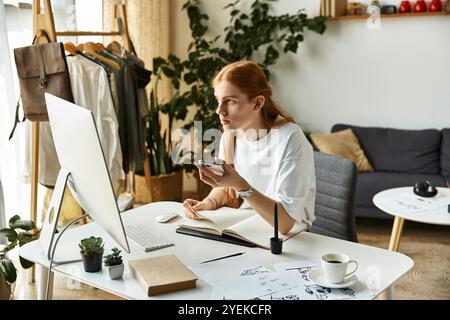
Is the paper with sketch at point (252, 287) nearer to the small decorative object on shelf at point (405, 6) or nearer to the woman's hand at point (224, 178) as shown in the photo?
the woman's hand at point (224, 178)

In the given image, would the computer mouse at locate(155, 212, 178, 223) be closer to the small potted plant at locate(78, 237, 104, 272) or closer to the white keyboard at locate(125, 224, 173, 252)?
the white keyboard at locate(125, 224, 173, 252)

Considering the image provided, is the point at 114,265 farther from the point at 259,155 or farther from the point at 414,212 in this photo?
the point at 414,212

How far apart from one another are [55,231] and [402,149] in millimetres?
3229

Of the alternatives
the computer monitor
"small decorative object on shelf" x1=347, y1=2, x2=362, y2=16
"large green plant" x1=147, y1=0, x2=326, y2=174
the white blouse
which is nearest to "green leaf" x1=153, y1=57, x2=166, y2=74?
"large green plant" x1=147, y1=0, x2=326, y2=174

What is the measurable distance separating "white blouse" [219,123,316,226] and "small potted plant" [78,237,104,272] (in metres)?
0.63

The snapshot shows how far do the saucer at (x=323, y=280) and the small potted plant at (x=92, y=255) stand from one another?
1.93 ft

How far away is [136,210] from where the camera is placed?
2.25 metres

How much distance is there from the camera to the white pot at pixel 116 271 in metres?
1.62

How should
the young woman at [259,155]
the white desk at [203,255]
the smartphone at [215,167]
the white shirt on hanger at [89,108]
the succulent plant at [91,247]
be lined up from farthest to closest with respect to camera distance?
the white shirt on hanger at [89,108] < the young woman at [259,155] < the smartphone at [215,167] < the succulent plant at [91,247] < the white desk at [203,255]

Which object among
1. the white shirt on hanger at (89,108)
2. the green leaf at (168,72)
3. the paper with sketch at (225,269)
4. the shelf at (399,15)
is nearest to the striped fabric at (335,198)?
the paper with sketch at (225,269)

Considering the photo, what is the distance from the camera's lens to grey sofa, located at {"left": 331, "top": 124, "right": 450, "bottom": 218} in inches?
164

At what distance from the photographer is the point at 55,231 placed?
1.80 meters

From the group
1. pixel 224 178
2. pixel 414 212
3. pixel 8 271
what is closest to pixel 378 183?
pixel 414 212

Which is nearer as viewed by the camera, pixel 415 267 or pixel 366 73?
pixel 415 267
